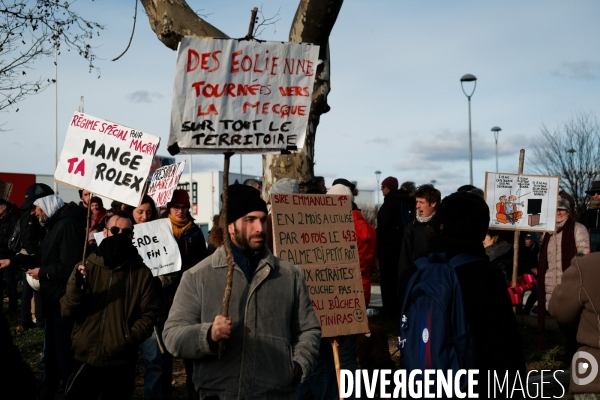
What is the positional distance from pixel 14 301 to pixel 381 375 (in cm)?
946

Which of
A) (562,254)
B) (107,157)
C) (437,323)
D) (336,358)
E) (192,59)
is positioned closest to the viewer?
(437,323)

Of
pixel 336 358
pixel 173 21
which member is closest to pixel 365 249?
pixel 336 358

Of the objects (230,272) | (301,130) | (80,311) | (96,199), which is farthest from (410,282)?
(96,199)

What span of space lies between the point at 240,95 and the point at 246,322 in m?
1.41

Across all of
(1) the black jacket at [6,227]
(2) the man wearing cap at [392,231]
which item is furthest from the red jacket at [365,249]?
(1) the black jacket at [6,227]

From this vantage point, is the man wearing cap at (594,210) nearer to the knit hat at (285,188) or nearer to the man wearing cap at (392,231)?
the man wearing cap at (392,231)

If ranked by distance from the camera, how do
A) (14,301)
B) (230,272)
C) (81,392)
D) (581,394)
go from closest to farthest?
(230,272) < (581,394) < (81,392) < (14,301)

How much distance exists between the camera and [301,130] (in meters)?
4.95

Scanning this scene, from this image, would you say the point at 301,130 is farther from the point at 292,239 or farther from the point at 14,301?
the point at 14,301

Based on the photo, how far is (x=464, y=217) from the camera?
13.4 feet

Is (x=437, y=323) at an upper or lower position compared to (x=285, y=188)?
lower

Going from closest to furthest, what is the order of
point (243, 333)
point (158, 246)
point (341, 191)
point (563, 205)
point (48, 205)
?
point (243, 333)
point (341, 191)
point (158, 246)
point (48, 205)
point (563, 205)

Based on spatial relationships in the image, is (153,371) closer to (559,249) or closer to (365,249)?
(365,249)

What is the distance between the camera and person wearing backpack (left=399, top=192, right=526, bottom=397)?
3822mm
